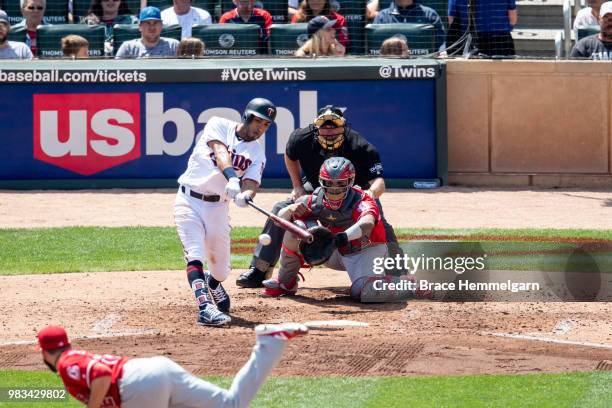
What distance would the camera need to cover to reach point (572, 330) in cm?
871

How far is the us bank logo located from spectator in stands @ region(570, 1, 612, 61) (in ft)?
18.8

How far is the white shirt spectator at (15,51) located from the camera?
15.6 m

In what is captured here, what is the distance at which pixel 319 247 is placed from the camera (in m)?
9.47

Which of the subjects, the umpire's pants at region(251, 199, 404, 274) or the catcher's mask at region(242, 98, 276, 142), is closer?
the catcher's mask at region(242, 98, 276, 142)

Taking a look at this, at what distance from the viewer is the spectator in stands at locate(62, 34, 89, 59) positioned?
15.5 m

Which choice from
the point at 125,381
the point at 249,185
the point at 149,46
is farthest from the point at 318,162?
the point at 149,46

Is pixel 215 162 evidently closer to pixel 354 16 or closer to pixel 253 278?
pixel 253 278

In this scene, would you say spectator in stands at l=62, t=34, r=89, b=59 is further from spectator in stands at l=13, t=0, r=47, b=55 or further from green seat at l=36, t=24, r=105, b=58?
spectator in stands at l=13, t=0, r=47, b=55

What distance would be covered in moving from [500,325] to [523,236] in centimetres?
365

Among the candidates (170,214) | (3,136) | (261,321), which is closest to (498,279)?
(261,321)

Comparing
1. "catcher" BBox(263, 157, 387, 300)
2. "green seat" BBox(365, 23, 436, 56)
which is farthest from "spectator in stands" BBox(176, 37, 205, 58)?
"catcher" BBox(263, 157, 387, 300)

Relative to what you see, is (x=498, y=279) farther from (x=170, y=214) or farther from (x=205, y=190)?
(x=170, y=214)

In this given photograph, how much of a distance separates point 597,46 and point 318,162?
253 inches

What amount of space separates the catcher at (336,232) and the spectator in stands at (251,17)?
21.0 feet
